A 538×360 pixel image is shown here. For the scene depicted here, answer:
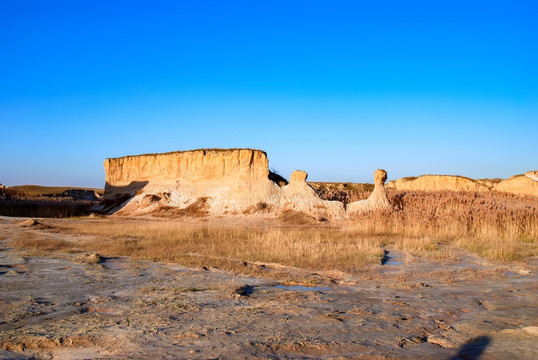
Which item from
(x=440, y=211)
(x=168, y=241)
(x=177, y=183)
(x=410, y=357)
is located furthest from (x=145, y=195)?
(x=410, y=357)

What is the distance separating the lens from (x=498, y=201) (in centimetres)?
2220

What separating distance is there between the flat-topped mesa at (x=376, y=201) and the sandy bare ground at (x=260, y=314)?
13705 mm

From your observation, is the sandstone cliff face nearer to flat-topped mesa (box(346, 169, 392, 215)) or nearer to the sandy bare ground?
flat-topped mesa (box(346, 169, 392, 215))

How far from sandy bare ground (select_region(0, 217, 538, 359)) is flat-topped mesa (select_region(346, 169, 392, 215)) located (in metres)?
13.7

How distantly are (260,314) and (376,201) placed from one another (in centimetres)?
1872

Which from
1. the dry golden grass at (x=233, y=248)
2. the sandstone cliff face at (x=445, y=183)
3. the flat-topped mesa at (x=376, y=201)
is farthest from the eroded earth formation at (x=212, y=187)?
the sandstone cliff face at (x=445, y=183)

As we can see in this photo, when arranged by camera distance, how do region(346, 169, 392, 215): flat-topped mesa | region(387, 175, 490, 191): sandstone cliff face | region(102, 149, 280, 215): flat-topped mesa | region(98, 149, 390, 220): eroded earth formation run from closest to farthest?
region(346, 169, 392, 215): flat-topped mesa, region(98, 149, 390, 220): eroded earth formation, region(102, 149, 280, 215): flat-topped mesa, region(387, 175, 490, 191): sandstone cliff face

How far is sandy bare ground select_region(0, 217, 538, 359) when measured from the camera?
4.66 metres

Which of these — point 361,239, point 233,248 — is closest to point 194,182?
point 361,239

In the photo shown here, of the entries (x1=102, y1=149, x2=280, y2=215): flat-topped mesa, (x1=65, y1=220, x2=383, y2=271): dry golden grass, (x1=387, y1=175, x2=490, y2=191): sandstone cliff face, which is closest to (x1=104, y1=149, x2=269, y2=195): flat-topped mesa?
Result: (x1=102, y1=149, x2=280, y2=215): flat-topped mesa

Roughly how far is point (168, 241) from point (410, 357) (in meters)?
11.1

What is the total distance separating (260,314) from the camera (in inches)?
238

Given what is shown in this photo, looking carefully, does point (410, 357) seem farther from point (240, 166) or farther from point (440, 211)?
point (240, 166)

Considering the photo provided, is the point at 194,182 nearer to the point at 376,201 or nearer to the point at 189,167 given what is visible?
the point at 189,167
